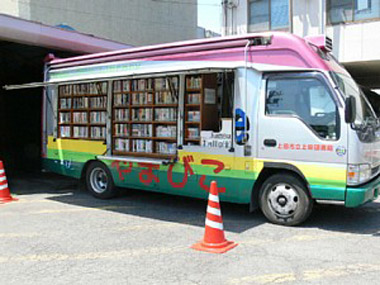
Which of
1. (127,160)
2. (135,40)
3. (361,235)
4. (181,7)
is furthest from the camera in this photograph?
(181,7)

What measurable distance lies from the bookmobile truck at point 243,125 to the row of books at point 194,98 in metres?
0.02

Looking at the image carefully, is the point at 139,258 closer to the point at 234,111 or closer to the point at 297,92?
the point at 234,111

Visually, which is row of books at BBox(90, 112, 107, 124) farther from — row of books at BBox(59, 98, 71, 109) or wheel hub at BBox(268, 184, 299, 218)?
wheel hub at BBox(268, 184, 299, 218)

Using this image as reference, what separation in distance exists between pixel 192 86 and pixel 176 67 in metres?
0.44

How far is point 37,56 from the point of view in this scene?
42.0 feet

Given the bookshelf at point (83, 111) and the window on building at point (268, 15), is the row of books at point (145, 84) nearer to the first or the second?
the bookshelf at point (83, 111)

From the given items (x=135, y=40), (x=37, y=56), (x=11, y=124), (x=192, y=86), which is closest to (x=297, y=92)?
(x=192, y=86)

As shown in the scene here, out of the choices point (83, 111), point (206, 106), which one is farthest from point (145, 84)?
point (83, 111)

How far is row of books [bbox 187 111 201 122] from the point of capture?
7293 mm

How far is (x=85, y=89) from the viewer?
920cm

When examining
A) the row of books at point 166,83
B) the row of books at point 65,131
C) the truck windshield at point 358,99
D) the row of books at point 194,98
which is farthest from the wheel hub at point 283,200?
the row of books at point 65,131

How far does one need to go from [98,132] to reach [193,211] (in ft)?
9.26

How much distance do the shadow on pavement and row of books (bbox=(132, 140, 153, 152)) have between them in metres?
1.10

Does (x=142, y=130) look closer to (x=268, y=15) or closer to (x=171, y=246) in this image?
(x=171, y=246)
